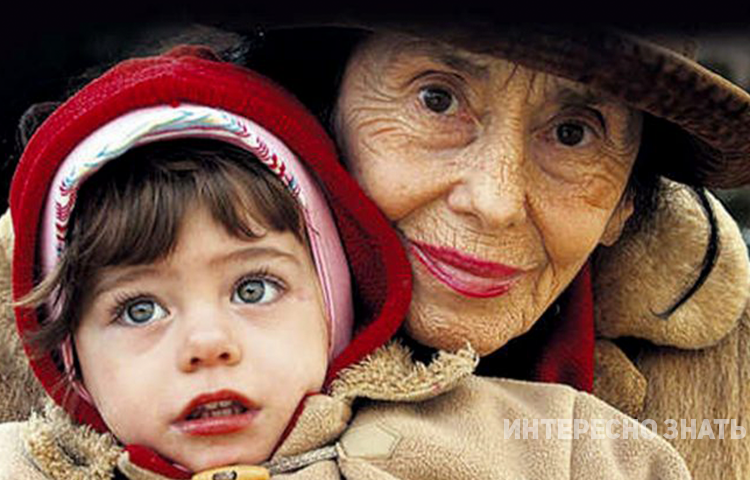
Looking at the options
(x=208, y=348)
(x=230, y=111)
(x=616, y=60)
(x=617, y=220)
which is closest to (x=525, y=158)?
(x=616, y=60)

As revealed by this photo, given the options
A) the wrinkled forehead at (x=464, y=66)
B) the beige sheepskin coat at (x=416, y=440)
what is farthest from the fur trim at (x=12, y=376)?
the wrinkled forehead at (x=464, y=66)

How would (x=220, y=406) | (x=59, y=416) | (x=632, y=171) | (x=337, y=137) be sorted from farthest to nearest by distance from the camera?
(x=632, y=171) → (x=337, y=137) → (x=59, y=416) → (x=220, y=406)

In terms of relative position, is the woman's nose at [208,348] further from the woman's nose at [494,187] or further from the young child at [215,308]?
the woman's nose at [494,187]

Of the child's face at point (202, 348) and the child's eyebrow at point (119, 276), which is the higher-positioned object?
the child's eyebrow at point (119, 276)

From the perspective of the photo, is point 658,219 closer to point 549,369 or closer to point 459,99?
point 549,369

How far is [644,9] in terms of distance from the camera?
80.9 inches

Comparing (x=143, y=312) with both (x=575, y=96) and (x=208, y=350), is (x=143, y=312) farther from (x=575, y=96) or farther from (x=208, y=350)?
(x=575, y=96)

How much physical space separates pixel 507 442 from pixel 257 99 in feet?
2.27

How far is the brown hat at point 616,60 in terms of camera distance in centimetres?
203

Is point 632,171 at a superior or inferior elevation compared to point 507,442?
superior

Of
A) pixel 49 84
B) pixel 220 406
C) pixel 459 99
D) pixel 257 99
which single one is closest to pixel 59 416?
pixel 220 406

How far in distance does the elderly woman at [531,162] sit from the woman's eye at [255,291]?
0.27 meters

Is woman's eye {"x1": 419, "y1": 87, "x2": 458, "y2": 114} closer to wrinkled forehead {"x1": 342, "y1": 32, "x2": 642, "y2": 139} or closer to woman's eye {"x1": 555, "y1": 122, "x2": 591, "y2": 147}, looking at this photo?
wrinkled forehead {"x1": 342, "y1": 32, "x2": 642, "y2": 139}

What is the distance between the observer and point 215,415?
2018mm
